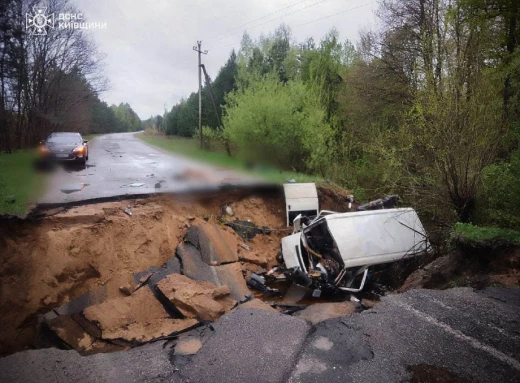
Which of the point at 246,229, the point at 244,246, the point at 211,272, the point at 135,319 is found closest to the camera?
the point at 135,319

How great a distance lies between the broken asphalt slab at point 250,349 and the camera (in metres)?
3.47

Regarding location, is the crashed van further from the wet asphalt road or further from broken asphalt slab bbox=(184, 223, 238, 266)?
the wet asphalt road

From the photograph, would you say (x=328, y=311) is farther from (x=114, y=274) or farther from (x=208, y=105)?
(x=208, y=105)

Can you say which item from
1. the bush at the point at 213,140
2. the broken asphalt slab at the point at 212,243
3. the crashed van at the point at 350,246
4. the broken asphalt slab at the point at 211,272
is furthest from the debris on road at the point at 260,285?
the bush at the point at 213,140

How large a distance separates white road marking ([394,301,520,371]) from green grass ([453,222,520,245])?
250 centimetres

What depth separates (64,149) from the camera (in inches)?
481

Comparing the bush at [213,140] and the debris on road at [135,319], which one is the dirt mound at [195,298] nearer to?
the debris on road at [135,319]

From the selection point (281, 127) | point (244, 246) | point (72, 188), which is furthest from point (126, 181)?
point (281, 127)

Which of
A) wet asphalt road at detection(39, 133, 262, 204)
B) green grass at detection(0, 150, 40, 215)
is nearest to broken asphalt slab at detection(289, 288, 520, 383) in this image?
green grass at detection(0, 150, 40, 215)

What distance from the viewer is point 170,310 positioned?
5.44 metres

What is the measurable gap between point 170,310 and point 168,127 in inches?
1878

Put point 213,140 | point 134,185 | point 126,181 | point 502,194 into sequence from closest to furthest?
point 502,194
point 134,185
point 126,181
point 213,140
